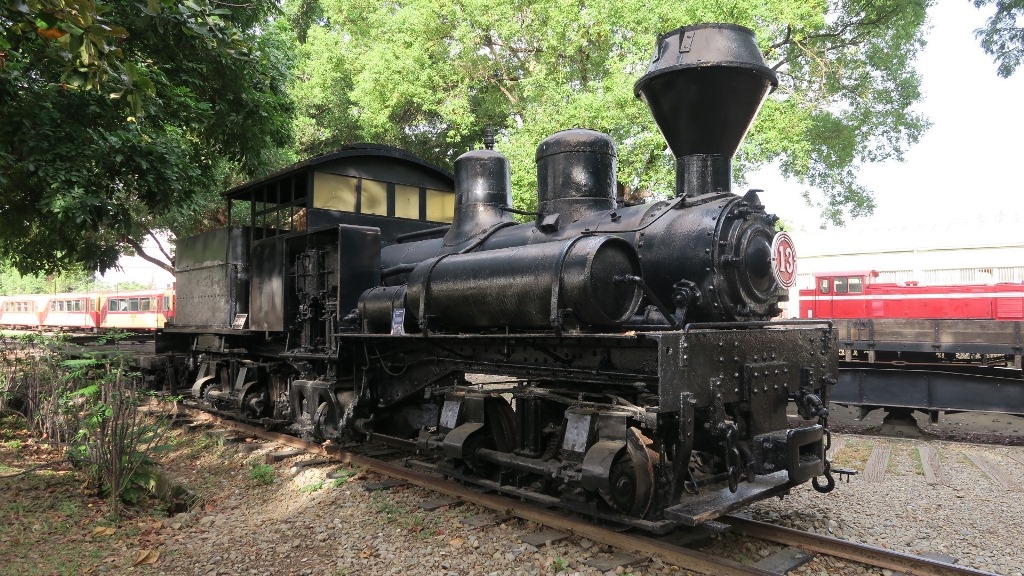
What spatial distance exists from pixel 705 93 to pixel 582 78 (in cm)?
1026

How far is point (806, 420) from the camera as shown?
17.4 feet

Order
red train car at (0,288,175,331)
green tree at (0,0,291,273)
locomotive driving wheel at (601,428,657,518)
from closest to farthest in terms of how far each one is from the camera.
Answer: locomotive driving wheel at (601,428,657,518) < green tree at (0,0,291,273) < red train car at (0,288,175,331)

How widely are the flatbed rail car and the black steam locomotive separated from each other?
517 cm

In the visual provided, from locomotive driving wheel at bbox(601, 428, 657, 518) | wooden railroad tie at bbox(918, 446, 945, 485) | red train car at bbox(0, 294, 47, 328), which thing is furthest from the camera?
red train car at bbox(0, 294, 47, 328)

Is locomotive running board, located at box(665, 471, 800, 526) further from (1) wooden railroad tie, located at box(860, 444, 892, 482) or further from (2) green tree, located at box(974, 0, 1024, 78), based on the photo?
(2) green tree, located at box(974, 0, 1024, 78)

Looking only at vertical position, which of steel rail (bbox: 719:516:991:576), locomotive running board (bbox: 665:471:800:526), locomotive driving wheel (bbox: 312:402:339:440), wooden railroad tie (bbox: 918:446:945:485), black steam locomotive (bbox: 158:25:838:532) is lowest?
wooden railroad tie (bbox: 918:446:945:485)

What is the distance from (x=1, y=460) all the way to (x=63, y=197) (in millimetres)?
2807

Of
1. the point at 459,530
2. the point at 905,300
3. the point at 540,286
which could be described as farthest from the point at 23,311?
the point at 905,300

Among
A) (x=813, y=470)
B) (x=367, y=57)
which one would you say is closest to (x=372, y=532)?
(x=813, y=470)

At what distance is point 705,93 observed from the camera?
5.39 meters

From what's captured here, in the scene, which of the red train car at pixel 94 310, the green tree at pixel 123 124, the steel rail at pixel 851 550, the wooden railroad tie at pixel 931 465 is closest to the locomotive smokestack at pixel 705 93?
the steel rail at pixel 851 550

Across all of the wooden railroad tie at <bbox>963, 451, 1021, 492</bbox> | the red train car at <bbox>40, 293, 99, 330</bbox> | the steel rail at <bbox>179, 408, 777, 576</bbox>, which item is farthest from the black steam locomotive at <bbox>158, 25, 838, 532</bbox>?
the red train car at <bbox>40, 293, 99, 330</bbox>

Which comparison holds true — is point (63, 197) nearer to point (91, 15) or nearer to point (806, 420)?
point (91, 15)

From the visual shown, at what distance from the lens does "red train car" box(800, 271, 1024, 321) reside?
12.2m
